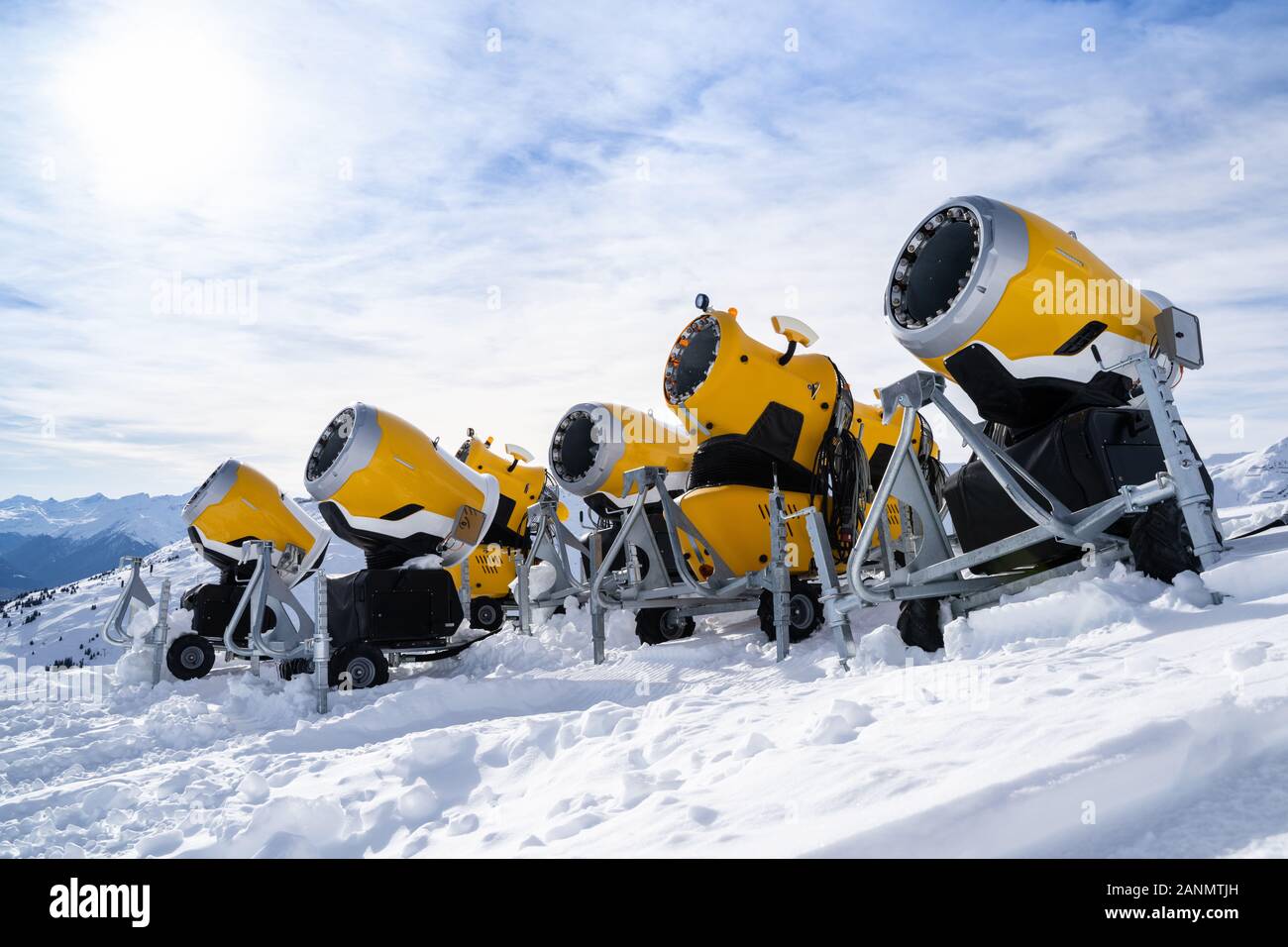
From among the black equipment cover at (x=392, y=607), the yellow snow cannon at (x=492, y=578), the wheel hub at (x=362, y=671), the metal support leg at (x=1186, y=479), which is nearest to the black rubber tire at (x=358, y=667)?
the wheel hub at (x=362, y=671)

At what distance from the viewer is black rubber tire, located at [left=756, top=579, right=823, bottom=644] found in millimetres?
7867

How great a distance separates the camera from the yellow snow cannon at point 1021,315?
5.25 metres

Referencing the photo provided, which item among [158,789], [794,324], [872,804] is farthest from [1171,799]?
[794,324]

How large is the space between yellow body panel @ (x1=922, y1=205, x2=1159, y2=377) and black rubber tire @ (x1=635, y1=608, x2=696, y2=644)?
526cm

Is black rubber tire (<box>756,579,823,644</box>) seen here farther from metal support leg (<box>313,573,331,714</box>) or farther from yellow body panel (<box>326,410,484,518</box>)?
yellow body panel (<box>326,410,484,518</box>)

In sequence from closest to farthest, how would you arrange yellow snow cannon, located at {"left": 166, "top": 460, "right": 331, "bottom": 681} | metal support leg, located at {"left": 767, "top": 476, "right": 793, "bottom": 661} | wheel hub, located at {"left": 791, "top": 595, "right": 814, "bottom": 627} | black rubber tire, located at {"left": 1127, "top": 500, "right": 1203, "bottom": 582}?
black rubber tire, located at {"left": 1127, "top": 500, "right": 1203, "bottom": 582} → metal support leg, located at {"left": 767, "top": 476, "right": 793, "bottom": 661} → wheel hub, located at {"left": 791, "top": 595, "right": 814, "bottom": 627} → yellow snow cannon, located at {"left": 166, "top": 460, "right": 331, "bottom": 681}

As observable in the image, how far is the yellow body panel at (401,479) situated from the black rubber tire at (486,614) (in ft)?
16.4

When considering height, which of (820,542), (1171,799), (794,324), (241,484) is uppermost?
(794,324)

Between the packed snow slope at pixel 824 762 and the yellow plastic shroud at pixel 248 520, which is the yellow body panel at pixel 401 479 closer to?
the yellow plastic shroud at pixel 248 520

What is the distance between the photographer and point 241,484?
37.6ft

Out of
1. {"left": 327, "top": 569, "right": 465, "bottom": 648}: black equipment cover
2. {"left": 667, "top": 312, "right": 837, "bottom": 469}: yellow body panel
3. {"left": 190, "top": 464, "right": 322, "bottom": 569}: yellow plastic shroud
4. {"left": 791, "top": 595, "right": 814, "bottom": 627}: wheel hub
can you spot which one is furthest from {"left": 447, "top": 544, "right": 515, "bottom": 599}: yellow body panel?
{"left": 791, "top": 595, "right": 814, "bottom": 627}: wheel hub

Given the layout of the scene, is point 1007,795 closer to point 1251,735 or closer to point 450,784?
point 1251,735

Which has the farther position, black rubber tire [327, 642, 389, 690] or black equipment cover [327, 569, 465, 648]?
black equipment cover [327, 569, 465, 648]
